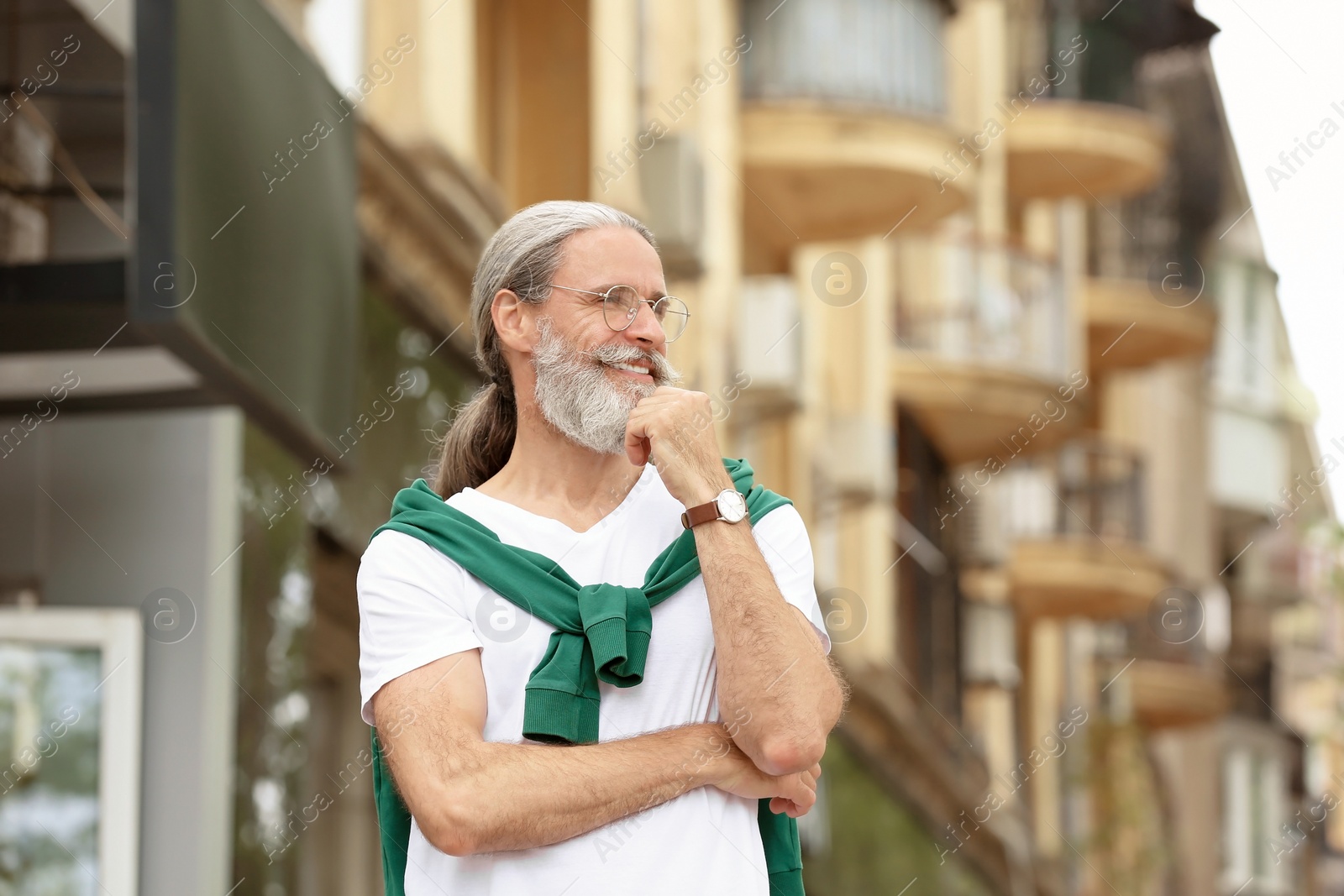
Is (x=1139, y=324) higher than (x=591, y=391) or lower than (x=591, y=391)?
higher

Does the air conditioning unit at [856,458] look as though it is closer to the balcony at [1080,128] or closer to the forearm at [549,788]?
the balcony at [1080,128]

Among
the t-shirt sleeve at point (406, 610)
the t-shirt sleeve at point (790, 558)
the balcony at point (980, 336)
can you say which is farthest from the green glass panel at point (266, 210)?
the balcony at point (980, 336)

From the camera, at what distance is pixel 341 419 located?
809 cm

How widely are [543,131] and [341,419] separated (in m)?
6.06

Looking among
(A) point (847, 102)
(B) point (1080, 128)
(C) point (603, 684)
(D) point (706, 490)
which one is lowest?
(C) point (603, 684)

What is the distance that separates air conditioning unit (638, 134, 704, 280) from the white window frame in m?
4.96

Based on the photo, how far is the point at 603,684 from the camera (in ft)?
11.4

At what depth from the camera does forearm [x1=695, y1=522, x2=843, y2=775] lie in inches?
130

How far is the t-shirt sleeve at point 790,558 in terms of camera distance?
3.58 metres

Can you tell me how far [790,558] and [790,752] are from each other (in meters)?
0.47

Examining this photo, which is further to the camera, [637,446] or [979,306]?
[979,306]

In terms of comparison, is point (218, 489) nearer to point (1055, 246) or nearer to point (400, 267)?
point (400, 267)

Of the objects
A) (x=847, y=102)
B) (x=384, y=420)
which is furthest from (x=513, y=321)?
(x=847, y=102)

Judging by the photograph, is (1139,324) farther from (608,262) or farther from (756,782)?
(756,782)
